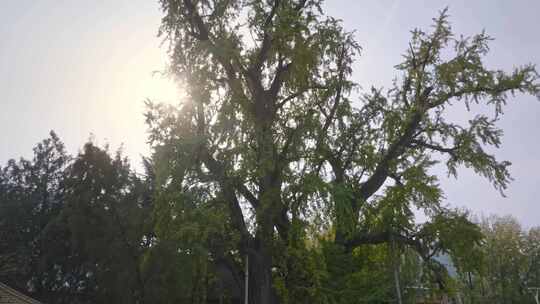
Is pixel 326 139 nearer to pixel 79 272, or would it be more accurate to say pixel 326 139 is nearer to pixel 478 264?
pixel 478 264

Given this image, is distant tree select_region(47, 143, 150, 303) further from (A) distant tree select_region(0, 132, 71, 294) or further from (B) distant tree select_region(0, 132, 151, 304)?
(A) distant tree select_region(0, 132, 71, 294)

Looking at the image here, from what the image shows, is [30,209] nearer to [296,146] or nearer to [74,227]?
[74,227]

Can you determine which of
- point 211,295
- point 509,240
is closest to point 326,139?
point 211,295

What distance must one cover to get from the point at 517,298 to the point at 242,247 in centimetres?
2574

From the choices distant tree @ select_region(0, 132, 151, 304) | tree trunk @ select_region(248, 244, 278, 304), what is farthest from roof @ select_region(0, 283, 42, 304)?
tree trunk @ select_region(248, 244, 278, 304)

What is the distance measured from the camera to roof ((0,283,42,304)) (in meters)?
15.0

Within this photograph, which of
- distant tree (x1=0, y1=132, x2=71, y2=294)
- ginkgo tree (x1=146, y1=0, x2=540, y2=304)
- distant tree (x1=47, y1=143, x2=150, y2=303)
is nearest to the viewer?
ginkgo tree (x1=146, y1=0, x2=540, y2=304)

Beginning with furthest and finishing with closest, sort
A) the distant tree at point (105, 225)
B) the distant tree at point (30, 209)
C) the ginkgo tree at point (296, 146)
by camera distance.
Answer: the distant tree at point (30, 209)
the distant tree at point (105, 225)
the ginkgo tree at point (296, 146)

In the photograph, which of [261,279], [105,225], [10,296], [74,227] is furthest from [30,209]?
[261,279]

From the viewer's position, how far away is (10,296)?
15.3m

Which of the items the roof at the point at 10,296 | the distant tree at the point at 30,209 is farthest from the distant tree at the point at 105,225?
the roof at the point at 10,296

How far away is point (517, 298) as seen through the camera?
1176 inches

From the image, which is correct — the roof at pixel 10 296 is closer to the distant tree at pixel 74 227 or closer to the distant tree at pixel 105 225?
the distant tree at pixel 74 227

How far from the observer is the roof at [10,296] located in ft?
49.4
